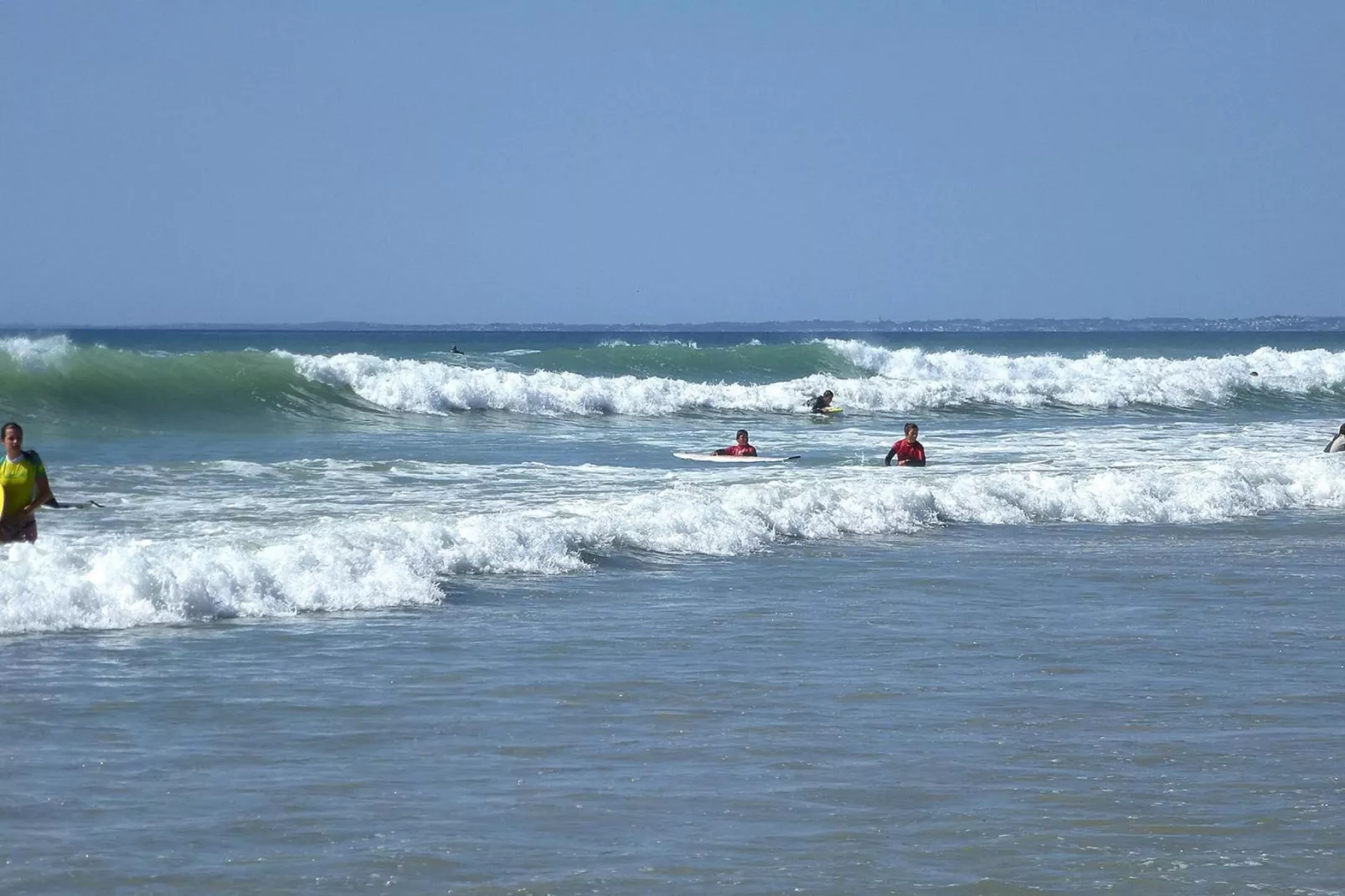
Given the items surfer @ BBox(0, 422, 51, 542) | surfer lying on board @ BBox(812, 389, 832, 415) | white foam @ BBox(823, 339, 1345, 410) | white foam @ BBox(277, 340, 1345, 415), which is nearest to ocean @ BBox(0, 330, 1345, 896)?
surfer @ BBox(0, 422, 51, 542)

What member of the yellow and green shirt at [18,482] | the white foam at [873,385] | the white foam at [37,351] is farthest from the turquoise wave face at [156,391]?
the yellow and green shirt at [18,482]

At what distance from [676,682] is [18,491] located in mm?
6279

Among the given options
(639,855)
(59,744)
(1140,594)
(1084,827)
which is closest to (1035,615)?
(1140,594)

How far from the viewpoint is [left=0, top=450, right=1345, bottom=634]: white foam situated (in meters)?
10.9

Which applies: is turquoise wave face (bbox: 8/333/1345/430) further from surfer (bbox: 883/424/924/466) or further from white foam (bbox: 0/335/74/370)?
surfer (bbox: 883/424/924/466)

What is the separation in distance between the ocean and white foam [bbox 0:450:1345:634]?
0.05 m

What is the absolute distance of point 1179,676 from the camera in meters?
9.05

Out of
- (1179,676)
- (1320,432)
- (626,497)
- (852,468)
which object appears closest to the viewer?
(1179,676)

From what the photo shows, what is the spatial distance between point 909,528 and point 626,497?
11.2 feet

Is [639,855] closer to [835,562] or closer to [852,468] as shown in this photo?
[835,562]

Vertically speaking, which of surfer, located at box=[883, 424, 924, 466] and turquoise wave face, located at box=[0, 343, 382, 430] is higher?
turquoise wave face, located at box=[0, 343, 382, 430]

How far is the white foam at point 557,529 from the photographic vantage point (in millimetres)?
10891

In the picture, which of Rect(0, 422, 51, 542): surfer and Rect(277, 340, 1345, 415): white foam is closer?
Rect(0, 422, 51, 542): surfer

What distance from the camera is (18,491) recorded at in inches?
485
